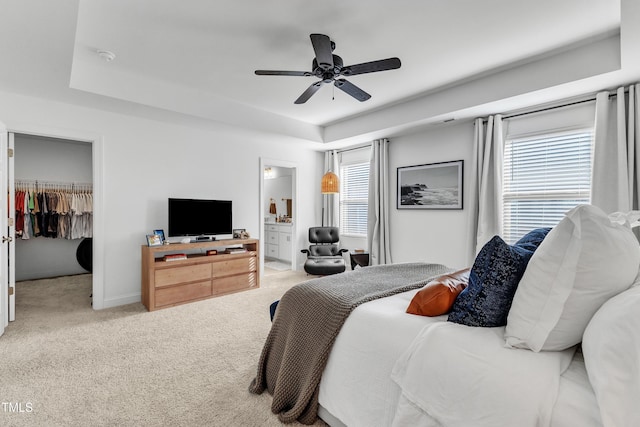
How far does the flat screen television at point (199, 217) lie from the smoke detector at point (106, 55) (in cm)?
175

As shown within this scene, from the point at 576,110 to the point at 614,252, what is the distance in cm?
324

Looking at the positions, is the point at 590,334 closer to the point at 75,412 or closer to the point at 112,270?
the point at 75,412

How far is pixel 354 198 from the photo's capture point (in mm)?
6012

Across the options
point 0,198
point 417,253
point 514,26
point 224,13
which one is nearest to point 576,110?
point 514,26

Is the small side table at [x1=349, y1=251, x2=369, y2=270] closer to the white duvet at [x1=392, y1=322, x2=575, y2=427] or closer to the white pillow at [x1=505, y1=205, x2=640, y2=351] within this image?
the white duvet at [x1=392, y1=322, x2=575, y2=427]

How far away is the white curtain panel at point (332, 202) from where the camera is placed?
6.14m

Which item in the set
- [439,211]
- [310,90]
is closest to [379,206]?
[439,211]

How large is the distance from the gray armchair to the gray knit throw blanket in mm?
2834

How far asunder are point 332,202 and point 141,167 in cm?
330

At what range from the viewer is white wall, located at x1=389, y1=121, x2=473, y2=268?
4.40 m

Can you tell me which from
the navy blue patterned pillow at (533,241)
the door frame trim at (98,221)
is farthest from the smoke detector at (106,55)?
the navy blue patterned pillow at (533,241)

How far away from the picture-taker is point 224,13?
95.4 inches

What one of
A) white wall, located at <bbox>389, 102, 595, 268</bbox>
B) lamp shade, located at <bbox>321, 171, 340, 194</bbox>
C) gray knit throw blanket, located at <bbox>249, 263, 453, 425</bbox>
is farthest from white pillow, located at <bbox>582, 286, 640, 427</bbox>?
lamp shade, located at <bbox>321, 171, 340, 194</bbox>

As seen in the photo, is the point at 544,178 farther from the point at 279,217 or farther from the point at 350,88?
the point at 279,217
